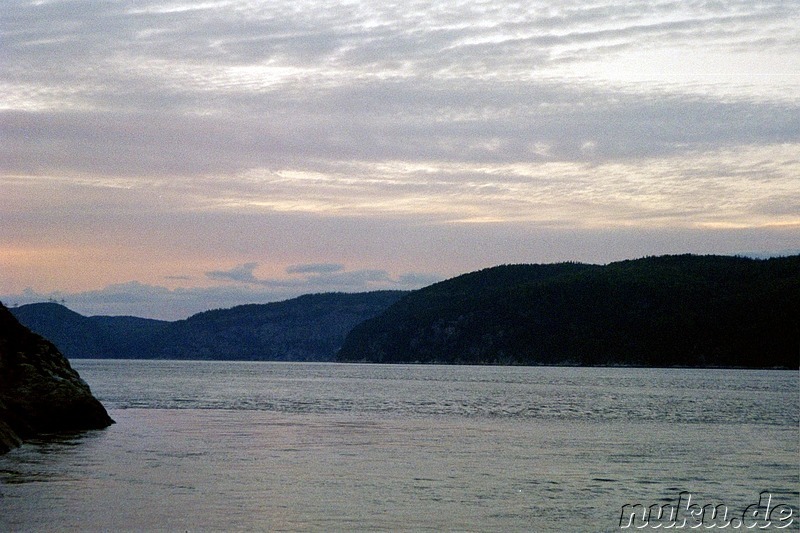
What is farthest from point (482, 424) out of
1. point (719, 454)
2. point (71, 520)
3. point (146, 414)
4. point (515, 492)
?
point (71, 520)

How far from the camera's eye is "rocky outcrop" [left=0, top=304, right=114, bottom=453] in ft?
154

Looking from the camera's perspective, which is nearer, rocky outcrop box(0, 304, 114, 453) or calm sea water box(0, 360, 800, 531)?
calm sea water box(0, 360, 800, 531)

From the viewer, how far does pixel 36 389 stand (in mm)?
48219

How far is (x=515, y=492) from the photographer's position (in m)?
30.7

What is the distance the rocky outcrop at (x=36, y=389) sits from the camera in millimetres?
46844

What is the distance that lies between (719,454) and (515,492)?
17310 mm

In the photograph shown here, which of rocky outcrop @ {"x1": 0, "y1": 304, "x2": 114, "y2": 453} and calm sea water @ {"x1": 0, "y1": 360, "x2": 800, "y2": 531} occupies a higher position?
rocky outcrop @ {"x1": 0, "y1": 304, "x2": 114, "y2": 453}

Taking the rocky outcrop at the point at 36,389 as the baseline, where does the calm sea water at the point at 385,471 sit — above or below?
below

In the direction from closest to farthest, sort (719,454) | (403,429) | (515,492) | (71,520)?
1. (71,520)
2. (515,492)
3. (719,454)
4. (403,429)

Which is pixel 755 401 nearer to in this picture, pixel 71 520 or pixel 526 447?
pixel 526 447

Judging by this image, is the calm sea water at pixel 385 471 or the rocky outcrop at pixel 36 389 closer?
the calm sea water at pixel 385 471

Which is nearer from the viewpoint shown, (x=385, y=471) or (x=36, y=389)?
(x=385, y=471)

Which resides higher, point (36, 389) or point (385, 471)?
point (36, 389)

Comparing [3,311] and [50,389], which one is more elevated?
[3,311]
